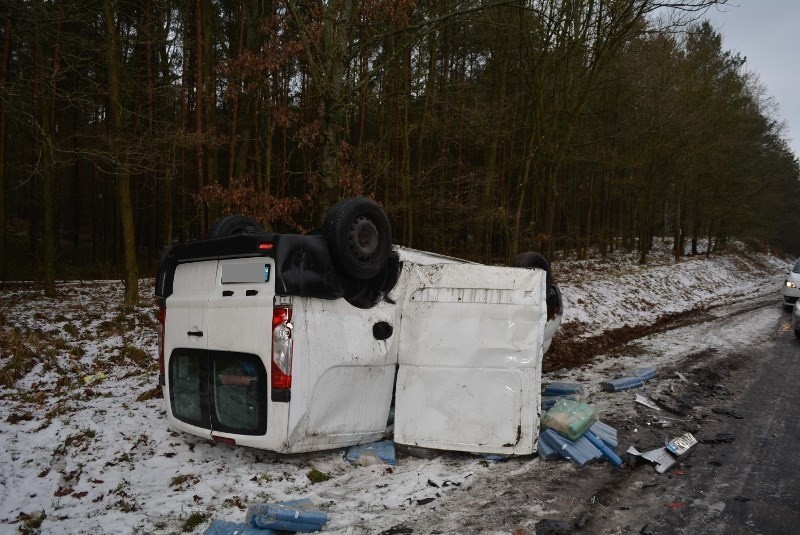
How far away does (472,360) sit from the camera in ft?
14.0

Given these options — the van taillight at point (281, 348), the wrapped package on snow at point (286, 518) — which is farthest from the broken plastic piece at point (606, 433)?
the van taillight at point (281, 348)

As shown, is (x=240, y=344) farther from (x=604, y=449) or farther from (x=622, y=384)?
(x=622, y=384)

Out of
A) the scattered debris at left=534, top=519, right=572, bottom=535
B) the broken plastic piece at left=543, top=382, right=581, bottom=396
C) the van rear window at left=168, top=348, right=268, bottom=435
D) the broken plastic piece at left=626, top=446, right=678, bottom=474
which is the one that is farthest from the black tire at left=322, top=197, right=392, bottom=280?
the broken plastic piece at left=543, top=382, right=581, bottom=396

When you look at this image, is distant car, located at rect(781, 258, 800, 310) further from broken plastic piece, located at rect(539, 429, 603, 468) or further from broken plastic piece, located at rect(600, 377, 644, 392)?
broken plastic piece, located at rect(539, 429, 603, 468)

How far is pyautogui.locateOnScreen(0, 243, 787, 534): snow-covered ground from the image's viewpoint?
360cm

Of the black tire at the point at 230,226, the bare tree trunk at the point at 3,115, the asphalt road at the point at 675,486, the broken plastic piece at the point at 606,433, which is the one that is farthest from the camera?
the bare tree trunk at the point at 3,115

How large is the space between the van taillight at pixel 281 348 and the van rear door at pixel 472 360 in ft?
3.72

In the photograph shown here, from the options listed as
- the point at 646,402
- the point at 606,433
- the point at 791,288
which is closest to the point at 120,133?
the point at 606,433

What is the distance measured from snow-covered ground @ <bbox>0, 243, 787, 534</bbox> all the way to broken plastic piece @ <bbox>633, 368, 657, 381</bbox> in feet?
1.43

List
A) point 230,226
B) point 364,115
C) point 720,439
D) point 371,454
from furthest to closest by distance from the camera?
point 364,115
point 230,226
point 720,439
point 371,454

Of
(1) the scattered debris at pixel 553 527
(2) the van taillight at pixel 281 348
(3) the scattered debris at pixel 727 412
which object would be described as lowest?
(3) the scattered debris at pixel 727 412

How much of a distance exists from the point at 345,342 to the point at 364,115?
40.9 ft

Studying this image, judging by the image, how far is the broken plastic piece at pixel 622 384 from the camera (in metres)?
6.18

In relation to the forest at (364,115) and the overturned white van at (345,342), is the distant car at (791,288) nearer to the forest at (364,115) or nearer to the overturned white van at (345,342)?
the forest at (364,115)
